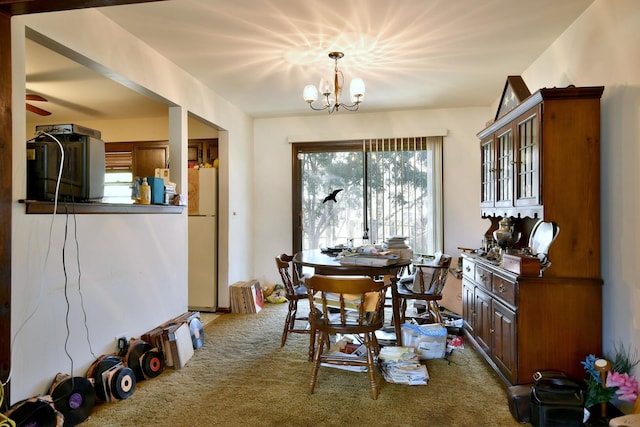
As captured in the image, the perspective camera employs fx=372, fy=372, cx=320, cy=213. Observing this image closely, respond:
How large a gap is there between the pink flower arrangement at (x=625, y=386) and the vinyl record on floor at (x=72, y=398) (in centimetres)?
286

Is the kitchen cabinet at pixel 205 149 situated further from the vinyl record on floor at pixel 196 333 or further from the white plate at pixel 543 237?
the white plate at pixel 543 237

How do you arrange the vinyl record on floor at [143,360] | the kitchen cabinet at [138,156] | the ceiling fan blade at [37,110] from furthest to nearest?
the kitchen cabinet at [138,156] < the ceiling fan blade at [37,110] < the vinyl record on floor at [143,360]

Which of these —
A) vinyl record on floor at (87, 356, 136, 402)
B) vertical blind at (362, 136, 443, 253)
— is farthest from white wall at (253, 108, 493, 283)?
vinyl record on floor at (87, 356, 136, 402)

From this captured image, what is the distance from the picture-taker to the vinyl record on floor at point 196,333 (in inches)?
124

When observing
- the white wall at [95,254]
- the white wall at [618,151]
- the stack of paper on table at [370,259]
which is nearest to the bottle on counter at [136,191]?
the white wall at [95,254]

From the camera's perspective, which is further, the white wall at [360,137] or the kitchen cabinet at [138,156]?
the kitchen cabinet at [138,156]

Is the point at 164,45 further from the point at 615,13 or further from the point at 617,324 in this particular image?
the point at 617,324

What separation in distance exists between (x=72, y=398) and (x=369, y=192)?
3721mm

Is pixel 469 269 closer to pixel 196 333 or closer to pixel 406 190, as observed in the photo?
pixel 406 190

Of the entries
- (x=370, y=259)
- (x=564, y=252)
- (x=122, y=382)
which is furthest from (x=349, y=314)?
(x=122, y=382)

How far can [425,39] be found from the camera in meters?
2.79

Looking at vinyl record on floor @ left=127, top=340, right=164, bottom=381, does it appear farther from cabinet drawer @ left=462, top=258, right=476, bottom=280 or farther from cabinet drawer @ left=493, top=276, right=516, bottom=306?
cabinet drawer @ left=462, top=258, right=476, bottom=280

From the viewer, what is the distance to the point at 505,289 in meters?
2.40

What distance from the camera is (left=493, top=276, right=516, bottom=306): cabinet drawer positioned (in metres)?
2.27
